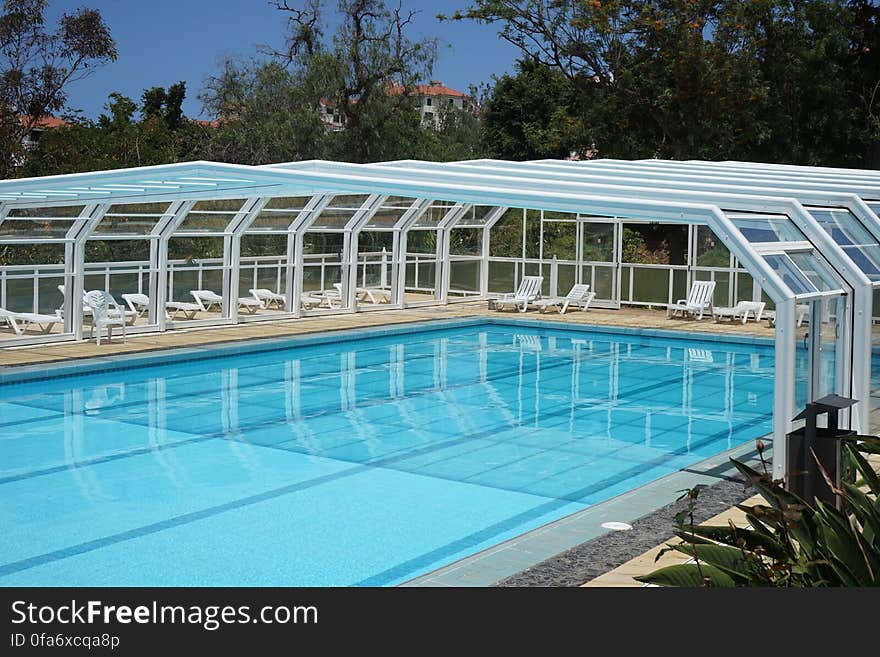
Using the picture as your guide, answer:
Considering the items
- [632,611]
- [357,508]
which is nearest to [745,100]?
[357,508]

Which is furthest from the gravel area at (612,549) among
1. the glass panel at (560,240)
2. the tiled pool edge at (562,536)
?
the glass panel at (560,240)

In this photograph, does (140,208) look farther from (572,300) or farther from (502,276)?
(502,276)

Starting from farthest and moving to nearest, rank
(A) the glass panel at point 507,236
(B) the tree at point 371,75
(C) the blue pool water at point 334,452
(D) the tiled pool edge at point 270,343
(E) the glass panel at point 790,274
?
(B) the tree at point 371,75 < (A) the glass panel at point 507,236 < (D) the tiled pool edge at point 270,343 < (E) the glass panel at point 790,274 < (C) the blue pool water at point 334,452

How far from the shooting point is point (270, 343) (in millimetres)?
18016

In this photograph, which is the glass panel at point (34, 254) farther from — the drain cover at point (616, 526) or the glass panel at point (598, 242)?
the drain cover at point (616, 526)

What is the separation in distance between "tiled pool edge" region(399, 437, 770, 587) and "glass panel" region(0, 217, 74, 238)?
37.3ft

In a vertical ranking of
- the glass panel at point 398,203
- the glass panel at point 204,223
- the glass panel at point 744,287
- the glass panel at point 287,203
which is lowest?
the glass panel at point 744,287

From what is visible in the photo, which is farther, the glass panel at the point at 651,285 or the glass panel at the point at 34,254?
the glass panel at the point at 651,285

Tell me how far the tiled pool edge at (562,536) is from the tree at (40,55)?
3178 cm

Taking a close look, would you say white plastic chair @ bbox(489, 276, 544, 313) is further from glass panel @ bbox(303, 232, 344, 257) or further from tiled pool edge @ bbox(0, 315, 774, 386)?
glass panel @ bbox(303, 232, 344, 257)

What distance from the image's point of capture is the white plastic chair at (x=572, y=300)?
23.2 metres

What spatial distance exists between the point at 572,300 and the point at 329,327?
5989mm

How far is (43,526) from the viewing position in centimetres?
838

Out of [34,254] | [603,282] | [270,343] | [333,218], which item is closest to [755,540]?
[270,343]
